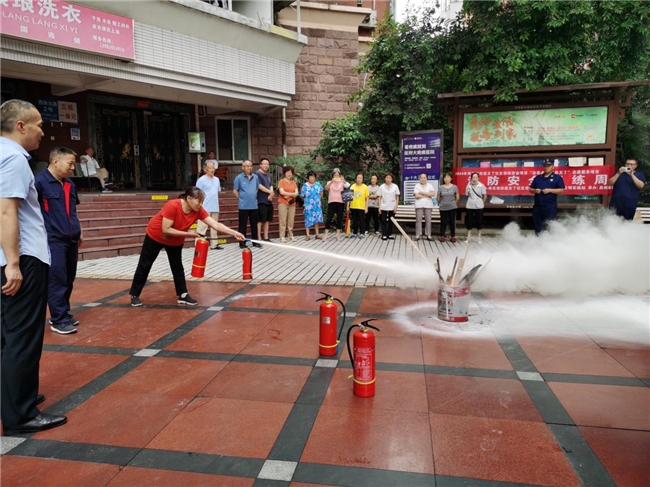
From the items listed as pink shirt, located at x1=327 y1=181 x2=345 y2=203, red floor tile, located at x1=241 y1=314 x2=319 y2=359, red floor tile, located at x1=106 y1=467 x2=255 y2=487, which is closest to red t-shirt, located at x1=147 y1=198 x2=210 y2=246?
red floor tile, located at x1=241 y1=314 x2=319 y2=359

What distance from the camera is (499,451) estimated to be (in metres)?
2.97

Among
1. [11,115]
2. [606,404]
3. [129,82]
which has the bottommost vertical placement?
[606,404]

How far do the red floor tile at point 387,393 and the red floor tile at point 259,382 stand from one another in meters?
0.31

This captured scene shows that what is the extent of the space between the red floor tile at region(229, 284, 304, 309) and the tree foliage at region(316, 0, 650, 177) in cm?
899

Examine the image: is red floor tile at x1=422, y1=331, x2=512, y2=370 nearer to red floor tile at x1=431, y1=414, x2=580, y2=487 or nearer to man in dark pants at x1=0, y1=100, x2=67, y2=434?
red floor tile at x1=431, y1=414, x2=580, y2=487

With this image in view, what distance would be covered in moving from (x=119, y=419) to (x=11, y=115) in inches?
93.7

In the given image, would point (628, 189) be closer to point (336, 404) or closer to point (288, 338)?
point (288, 338)

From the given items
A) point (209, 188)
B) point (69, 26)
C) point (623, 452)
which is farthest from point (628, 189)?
point (69, 26)

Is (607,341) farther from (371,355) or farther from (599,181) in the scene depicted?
(599,181)

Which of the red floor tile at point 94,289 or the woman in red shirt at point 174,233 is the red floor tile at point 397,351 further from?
the red floor tile at point 94,289

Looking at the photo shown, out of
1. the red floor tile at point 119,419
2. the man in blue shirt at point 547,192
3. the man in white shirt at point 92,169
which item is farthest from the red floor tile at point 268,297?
the man in white shirt at point 92,169

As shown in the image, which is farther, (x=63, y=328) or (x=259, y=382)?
(x=63, y=328)

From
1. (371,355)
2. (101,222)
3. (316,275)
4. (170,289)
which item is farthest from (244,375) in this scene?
(101,222)

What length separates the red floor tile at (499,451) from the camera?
8.96 feet
